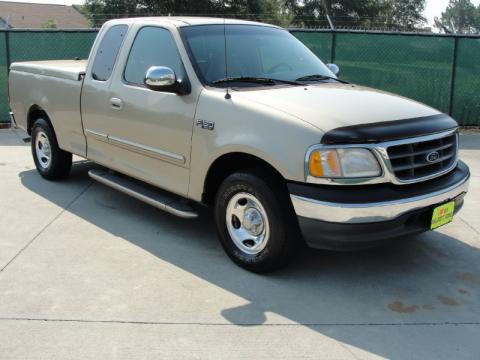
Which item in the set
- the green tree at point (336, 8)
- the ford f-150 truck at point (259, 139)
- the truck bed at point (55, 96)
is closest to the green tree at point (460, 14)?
the green tree at point (336, 8)

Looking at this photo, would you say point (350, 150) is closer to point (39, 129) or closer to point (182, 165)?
point (182, 165)

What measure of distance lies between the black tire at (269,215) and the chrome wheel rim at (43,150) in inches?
132

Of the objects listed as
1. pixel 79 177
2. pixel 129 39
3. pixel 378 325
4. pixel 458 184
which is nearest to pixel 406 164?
pixel 458 184

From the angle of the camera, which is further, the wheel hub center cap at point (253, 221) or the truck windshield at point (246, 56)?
the truck windshield at point (246, 56)

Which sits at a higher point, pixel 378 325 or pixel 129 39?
pixel 129 39

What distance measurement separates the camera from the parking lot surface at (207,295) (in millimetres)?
3551

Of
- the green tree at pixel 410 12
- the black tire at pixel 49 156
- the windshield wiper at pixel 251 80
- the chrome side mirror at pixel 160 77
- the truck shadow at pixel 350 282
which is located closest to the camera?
the truck shadow at pixel 350 282

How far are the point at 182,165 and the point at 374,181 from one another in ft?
5.61

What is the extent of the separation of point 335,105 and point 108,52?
2.71 meters

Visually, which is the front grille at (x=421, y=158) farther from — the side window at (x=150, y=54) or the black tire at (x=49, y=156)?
the black tire at (x=49, y=156)

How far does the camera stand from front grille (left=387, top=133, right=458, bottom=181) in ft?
13.3

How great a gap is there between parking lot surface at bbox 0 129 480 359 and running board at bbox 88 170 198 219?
0.32 m

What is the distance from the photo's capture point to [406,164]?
4.10 meters

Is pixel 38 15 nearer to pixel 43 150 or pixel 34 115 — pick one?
pixel 34 115
